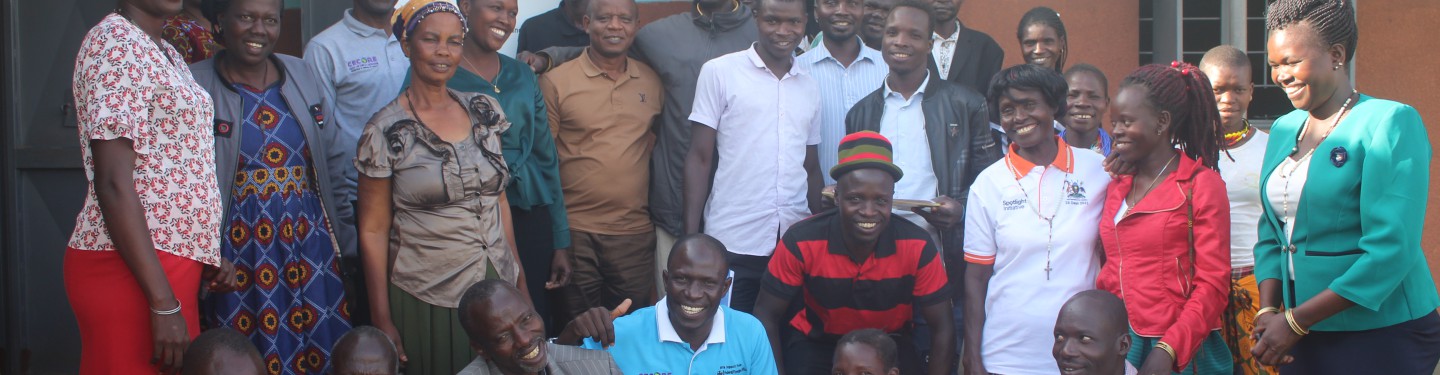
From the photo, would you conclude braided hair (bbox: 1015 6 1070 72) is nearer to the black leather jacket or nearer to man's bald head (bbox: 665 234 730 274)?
the black leather jacket

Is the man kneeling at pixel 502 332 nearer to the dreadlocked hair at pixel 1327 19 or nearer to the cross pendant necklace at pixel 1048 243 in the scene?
the cross pendant necklace at pixel 1048 243

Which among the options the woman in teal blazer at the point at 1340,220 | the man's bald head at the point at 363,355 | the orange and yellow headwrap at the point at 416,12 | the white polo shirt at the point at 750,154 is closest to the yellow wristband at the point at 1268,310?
the woman in teal blazer at the point at 1340,220

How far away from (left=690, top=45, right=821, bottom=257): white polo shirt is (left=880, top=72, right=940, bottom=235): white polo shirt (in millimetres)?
375

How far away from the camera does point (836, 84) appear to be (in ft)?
16.8

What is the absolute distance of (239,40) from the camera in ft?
12.7

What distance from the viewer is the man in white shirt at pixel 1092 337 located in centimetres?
349

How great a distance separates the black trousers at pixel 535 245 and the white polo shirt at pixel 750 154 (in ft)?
2.24

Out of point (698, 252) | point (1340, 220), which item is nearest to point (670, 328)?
point (698, 252)

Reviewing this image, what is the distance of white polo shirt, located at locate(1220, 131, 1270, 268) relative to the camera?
4395 mm

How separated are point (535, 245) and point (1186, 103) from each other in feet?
7.48

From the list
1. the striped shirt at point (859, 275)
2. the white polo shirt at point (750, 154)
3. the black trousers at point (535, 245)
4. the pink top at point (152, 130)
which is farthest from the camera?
the white polo shirt at point (750, 154)

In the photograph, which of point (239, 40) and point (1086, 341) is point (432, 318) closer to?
point (239, 40)

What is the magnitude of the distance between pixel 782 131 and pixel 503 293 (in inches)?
65.3

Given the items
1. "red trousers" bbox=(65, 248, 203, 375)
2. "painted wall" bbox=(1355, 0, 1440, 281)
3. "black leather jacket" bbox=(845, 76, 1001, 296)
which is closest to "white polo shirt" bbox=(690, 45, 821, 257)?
"black leather jacket" bbox=(845, 76, 1001, 296)
